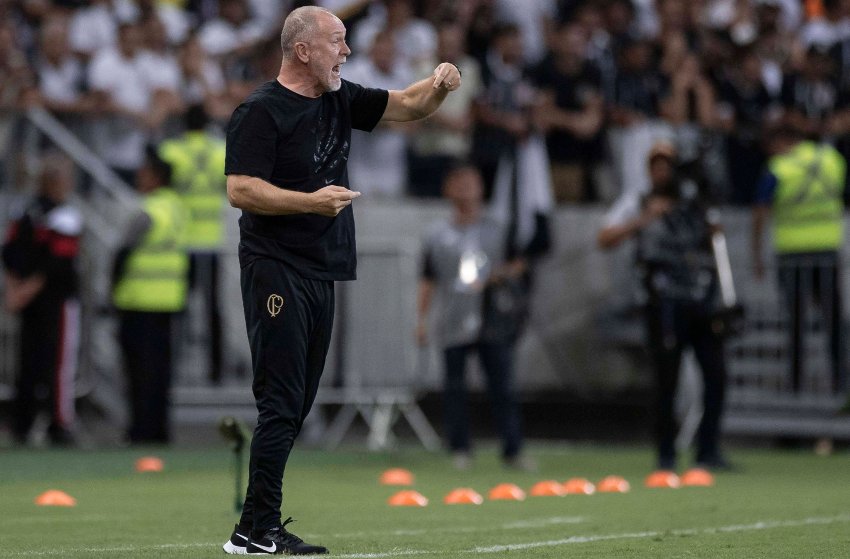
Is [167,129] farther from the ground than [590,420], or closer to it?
farther from the ground

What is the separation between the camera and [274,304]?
7.13 meters

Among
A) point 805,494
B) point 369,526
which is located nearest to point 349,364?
point 805,494

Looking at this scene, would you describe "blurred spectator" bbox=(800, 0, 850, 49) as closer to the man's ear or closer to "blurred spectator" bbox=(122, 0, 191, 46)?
"blurred spectator" bbox=(122, 0, 191, 46)

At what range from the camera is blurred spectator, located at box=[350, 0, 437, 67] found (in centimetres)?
1741

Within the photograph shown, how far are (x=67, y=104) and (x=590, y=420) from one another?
244 inches

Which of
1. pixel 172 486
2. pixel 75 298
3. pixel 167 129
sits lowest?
pixel 172 486

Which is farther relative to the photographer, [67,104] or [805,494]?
[67,104]

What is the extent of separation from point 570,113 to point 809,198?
2721 mm

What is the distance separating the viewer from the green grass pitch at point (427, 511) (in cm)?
771

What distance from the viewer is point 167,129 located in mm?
16484

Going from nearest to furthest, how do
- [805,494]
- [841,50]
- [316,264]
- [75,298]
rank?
[316,264], [805,494], [75,298], [841,50]

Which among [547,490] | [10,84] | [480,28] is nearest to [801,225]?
[480,28]

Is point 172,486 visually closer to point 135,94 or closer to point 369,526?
point 369,526

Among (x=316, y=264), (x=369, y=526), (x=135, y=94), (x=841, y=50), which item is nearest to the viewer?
(x=316, y=264)
